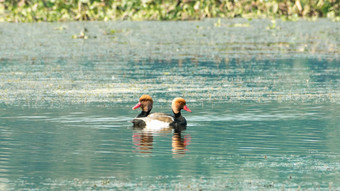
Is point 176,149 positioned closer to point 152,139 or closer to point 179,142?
point 179,142

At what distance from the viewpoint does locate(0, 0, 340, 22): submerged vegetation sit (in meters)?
49.4

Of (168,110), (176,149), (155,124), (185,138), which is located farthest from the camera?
(168,110)

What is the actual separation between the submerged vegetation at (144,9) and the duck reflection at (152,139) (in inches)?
1389

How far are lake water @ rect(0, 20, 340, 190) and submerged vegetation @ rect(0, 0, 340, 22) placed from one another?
675 inches

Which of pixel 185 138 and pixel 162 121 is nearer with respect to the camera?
pixel 185 138

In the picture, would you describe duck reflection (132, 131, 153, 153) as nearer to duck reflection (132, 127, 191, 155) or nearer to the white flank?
duck reflection (132, 127, 191, 155)

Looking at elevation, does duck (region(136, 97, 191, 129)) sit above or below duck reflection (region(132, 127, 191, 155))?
above

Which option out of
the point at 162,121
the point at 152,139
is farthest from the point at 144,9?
the point at 152,139

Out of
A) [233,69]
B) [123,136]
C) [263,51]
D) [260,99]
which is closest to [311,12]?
[263,51]

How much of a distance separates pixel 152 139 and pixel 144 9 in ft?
124

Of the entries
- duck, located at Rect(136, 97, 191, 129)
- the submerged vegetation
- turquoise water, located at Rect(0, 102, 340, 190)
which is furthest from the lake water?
the submerged vegetation

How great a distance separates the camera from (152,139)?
12.8 metres

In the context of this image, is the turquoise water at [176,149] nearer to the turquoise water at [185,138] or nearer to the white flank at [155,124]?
the turquoise water at [185,138]

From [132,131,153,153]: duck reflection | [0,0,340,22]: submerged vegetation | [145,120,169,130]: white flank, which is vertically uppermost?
[0,0,340,22]: submerged vegetation
